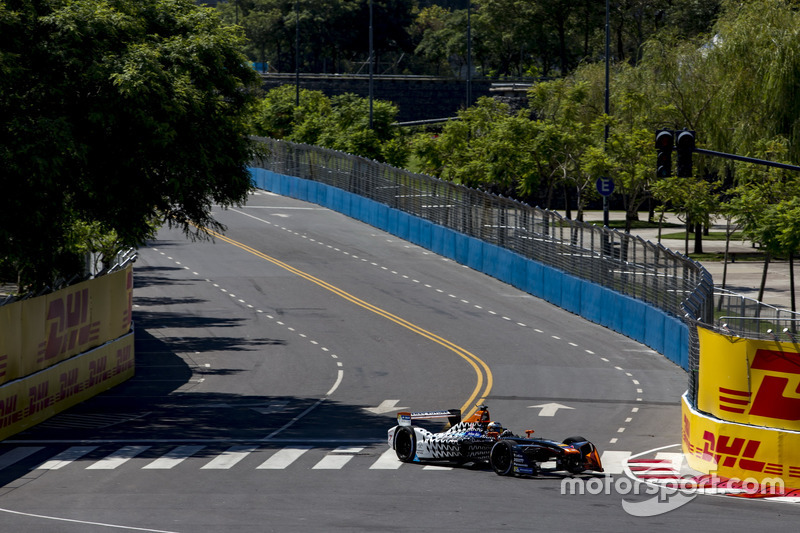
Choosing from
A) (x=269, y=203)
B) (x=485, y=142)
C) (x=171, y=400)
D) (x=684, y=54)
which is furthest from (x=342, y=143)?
(x=171, y=400)

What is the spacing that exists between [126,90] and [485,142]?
3764 centimetres

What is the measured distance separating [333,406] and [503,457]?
8815mm

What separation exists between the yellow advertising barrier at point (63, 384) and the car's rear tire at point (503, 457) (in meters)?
11.3

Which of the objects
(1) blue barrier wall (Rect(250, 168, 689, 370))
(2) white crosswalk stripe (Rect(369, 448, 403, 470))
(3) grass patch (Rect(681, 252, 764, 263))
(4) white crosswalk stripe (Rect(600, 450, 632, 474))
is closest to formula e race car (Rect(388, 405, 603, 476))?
(2) white crosswalk stripe (Rect(369, 448, 403, 470))

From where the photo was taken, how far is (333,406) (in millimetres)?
29453

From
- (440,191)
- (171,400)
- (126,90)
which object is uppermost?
(126,90)

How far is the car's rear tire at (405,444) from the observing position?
890 inches

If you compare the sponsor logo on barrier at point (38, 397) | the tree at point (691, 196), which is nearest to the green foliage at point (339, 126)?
the tree at point (691, 196)

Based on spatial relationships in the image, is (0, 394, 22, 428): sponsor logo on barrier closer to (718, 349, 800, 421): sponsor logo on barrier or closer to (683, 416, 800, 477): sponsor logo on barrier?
(683, 416, 800, 477): sponsor logo on barrier

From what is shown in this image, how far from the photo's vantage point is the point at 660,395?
30438 millimetres

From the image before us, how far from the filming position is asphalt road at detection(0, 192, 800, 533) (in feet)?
60.9

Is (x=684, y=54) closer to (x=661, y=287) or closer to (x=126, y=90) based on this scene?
(x=661, y=287)

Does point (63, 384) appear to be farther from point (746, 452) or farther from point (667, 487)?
point (746, 452)

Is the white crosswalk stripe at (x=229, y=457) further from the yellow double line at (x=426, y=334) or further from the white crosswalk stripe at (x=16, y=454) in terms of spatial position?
the yellow double line at (x=426, y=334)
